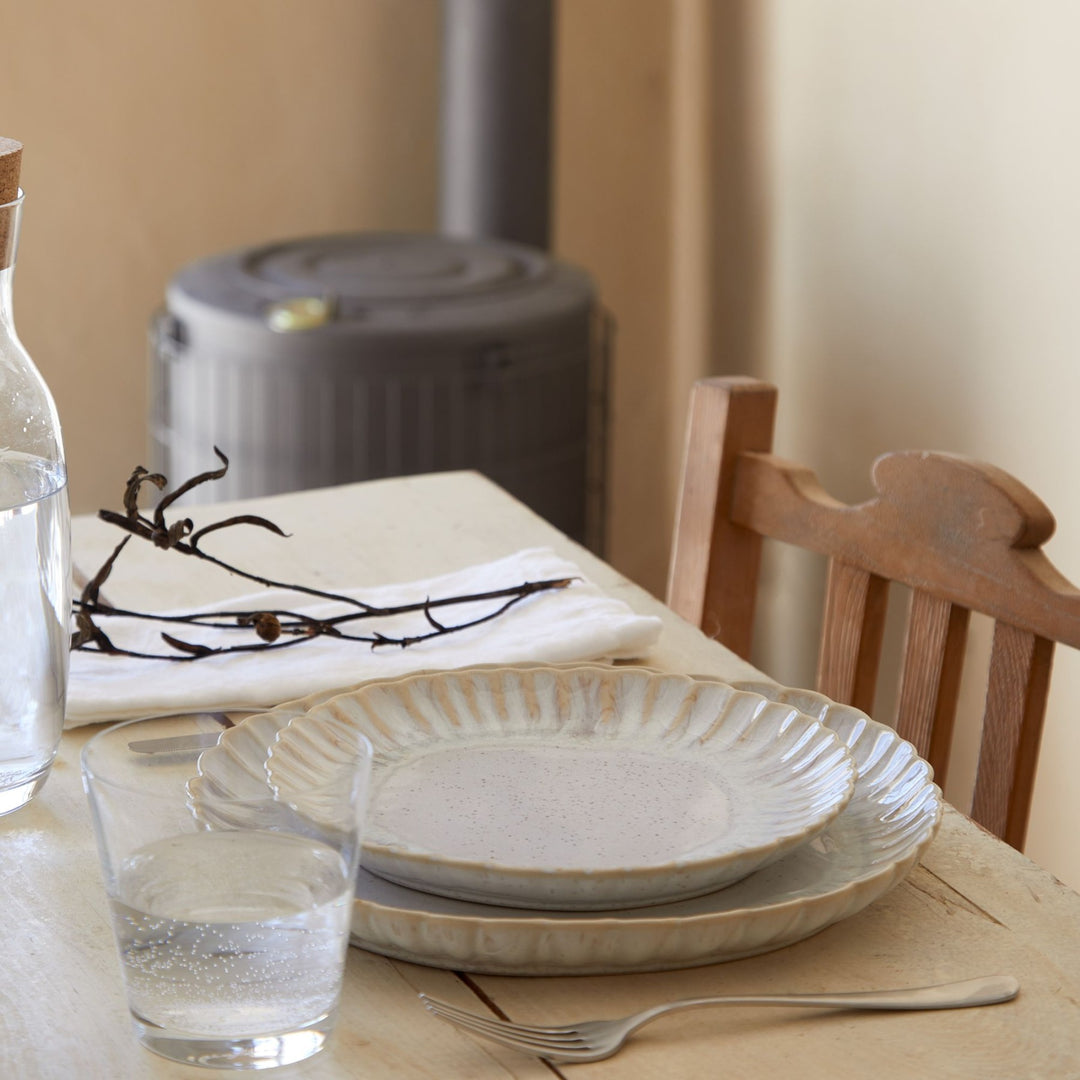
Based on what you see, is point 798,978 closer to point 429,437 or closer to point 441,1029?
point 441,1029

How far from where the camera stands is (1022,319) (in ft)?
5.67

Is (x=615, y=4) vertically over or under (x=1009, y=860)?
over

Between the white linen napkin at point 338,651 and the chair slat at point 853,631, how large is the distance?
Result: 0.19 meters

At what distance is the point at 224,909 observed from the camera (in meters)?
0.55

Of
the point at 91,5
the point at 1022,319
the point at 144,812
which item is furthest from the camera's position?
the point at 91,5

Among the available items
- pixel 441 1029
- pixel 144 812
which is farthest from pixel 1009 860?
pixel 144 812

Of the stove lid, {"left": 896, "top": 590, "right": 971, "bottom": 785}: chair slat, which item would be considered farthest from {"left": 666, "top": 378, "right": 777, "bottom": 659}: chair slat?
the stove lid

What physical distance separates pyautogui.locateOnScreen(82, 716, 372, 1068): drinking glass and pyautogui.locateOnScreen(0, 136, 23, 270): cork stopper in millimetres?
233

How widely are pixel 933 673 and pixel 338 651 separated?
15.1 inches

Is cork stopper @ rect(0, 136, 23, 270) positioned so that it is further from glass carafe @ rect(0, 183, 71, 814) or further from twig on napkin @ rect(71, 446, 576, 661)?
twig on napkin @ rect(71, 446, 576, 661)

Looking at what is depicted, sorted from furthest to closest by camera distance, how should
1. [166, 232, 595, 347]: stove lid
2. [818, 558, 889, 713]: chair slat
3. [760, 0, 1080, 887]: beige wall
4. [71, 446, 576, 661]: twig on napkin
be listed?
[166, 232, 595, 347]: stove lid, [760, 0, 1080, 887]: beige wall, [818, 558, 889, 713]: chair slat, [71, 446, 576, 661]: twig on napkin

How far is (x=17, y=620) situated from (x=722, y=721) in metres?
0.33

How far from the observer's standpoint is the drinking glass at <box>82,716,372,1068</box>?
54 centimetres

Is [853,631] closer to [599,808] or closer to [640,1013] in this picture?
[599,808]
